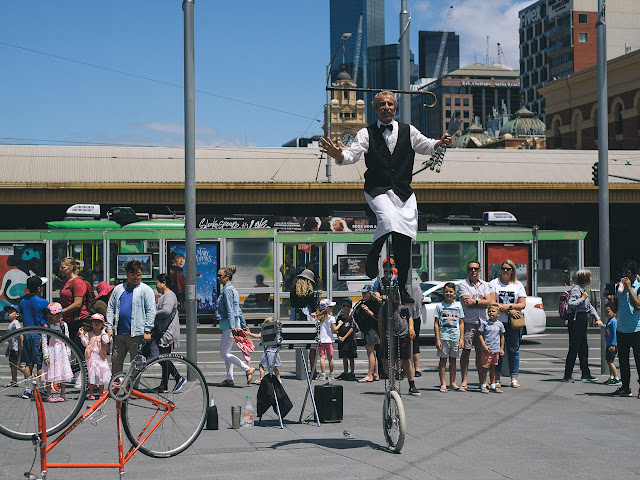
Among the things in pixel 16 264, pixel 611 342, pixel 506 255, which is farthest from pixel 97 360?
pixel 506 255

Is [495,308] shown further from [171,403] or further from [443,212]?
[443,212]

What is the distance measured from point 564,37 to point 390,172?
404 ft

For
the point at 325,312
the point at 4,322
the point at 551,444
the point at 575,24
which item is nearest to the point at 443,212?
the point at 4,322

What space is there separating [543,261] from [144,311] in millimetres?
16232

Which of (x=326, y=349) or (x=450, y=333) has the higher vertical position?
(x=450, y=333)

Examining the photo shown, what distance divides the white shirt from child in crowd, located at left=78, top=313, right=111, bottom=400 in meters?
5.97

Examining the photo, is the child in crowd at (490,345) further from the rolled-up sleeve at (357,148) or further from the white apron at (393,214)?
the rolled-up sleeve at (357,148)

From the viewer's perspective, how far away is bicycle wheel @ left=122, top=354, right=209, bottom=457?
6508 mm

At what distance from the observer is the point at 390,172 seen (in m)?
7.55

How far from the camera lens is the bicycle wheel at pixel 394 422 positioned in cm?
759

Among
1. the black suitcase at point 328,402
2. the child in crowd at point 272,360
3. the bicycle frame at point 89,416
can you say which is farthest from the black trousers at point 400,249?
the child in crowd at point 272,360

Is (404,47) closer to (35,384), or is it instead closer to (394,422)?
(394,422)

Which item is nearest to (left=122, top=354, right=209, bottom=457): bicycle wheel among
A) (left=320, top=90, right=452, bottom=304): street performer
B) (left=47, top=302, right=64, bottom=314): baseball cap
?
(left=320, top=90, right=452, bottom=304): street performer

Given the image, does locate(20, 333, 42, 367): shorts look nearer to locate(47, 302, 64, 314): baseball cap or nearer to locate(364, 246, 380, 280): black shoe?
locate(364, 246, 380, 280): black shoe
